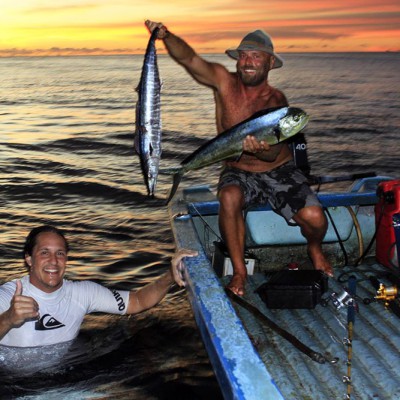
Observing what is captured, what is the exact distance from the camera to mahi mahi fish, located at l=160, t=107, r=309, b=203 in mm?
4570

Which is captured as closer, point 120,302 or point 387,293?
point 387,293

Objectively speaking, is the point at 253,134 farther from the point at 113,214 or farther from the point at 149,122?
the point at 113,214

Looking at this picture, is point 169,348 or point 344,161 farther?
point 344,161

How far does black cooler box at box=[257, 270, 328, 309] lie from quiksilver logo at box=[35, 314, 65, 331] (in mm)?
1763

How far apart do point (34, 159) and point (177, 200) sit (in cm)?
1200

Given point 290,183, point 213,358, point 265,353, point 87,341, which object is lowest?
point 87,341

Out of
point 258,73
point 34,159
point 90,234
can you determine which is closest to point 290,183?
point 258,73

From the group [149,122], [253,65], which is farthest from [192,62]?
[149,122]

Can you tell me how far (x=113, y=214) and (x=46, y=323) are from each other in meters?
6.66

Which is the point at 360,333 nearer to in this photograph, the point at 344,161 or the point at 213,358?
the point at 213,358

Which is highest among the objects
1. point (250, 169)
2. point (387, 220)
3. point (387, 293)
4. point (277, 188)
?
point (250, 169)

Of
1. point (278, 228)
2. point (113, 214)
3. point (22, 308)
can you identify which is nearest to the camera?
point (22, 308)

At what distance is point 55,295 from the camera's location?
5199mm

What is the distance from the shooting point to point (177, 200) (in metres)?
6.76
